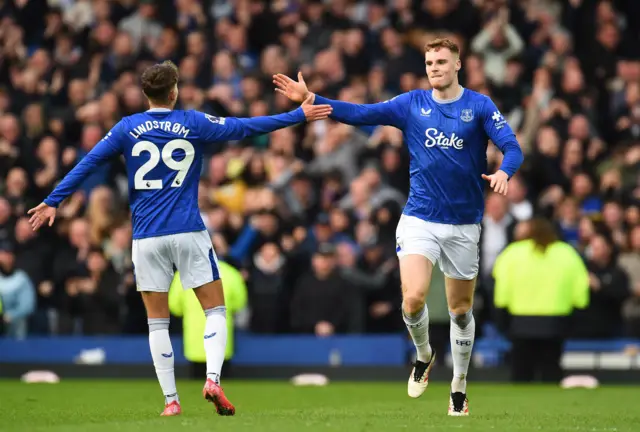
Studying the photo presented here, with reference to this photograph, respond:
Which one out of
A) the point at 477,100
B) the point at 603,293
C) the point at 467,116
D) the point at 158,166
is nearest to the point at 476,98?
the point at 477,100

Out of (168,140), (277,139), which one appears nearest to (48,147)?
(277,139)

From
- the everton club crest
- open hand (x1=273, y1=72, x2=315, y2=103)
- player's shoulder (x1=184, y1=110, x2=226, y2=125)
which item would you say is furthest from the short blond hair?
player's shoulder (x1=184, y1=110, x2=226, y2=125)

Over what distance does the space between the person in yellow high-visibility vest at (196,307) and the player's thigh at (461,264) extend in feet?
22.1

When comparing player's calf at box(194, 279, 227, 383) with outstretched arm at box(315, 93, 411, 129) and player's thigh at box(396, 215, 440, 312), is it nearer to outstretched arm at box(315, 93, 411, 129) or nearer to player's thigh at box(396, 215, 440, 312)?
player's thigh at box(396, 215, 440, 312)

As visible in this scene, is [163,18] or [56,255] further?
[163,18]

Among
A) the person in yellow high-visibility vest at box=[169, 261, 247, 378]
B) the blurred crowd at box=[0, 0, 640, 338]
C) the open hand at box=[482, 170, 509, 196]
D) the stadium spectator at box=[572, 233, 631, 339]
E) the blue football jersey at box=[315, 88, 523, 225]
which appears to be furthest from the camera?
the blurred crowd at box=[0, 0, 640, 338]

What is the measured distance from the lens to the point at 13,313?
1892 centimetres

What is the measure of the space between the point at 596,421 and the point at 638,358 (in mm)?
7262

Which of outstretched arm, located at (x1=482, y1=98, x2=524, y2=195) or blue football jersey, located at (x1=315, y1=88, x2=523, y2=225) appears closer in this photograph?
outstretched arm, located at (x1=482, y1=98, x2=524, y2=195)

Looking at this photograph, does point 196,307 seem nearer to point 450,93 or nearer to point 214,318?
point 214,318

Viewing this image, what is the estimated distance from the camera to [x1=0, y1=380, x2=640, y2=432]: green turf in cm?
967

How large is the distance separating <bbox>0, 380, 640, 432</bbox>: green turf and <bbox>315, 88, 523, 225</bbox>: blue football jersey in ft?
5.34

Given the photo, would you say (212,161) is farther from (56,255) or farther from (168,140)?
(168,140)

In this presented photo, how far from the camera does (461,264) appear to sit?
10.8 metres
